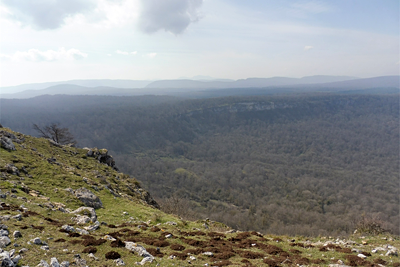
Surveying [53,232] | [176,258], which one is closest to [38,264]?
[53,232]

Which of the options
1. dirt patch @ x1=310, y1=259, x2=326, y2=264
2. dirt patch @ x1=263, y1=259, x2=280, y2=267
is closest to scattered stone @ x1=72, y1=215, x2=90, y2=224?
dirt patch @ x1=263, y1=259, x2=280, y2=267

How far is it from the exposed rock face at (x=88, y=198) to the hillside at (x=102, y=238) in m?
0.08

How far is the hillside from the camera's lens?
9.54 metres

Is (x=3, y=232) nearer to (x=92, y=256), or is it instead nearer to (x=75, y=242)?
(x=75, y=242)

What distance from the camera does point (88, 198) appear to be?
19469 millimetres

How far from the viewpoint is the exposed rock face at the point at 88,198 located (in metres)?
19.2

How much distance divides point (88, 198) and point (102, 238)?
9204mm

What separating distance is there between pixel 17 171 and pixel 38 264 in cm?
1629

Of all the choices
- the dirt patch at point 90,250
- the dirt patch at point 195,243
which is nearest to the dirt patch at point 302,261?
the dirt patch at point 195,243

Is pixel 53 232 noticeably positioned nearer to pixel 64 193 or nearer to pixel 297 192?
pixel 64 193

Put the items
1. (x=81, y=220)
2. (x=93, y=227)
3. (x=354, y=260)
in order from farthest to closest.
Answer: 1. (x=81, y=220)
2. (x=93, y=227)
3. (x=354, y=260)

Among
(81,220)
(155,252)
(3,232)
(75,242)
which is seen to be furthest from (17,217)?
(155,252)

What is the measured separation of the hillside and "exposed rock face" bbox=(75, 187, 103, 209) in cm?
8

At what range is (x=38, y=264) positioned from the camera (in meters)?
7.93
